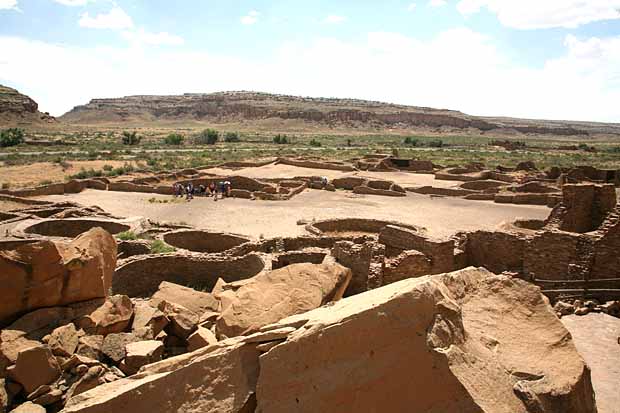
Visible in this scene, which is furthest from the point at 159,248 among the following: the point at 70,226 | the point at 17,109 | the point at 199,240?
the point at 17,109

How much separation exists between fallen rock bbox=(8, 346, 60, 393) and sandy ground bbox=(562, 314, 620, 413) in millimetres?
6905

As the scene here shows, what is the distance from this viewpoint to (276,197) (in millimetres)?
28031

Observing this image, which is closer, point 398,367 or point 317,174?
point 398,367

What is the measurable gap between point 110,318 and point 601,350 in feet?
25.2

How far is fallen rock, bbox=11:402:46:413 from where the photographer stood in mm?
5324

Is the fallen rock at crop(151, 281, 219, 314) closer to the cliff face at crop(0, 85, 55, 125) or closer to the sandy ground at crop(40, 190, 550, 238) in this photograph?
the sandy ground at crop(40, 190, 550, 238)

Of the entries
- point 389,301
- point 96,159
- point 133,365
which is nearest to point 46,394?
point 133,365

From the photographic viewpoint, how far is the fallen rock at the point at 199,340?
6684 millimetres

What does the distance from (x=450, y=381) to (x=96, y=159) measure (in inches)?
1917

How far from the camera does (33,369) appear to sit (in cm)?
569

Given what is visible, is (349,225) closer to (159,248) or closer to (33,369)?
(159,248)

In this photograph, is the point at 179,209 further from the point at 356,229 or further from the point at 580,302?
the point at 580,302

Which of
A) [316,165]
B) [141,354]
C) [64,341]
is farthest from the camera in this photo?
[316,165]

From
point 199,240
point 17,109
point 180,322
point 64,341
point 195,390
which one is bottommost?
point 199,240
